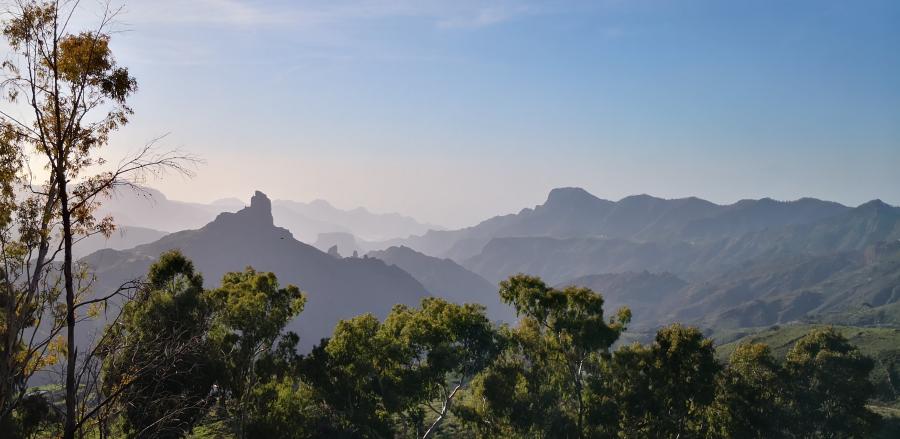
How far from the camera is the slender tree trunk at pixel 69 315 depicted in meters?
11.3

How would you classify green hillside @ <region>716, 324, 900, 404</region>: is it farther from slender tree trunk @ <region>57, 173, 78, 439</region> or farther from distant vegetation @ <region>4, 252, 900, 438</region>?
slender tree trunk @ <region>57, 173, 78, 439</region>

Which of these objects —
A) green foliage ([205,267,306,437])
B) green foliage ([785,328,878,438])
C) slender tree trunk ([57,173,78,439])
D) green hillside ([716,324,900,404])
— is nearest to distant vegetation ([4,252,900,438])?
green foliage ([205,267,306,437])

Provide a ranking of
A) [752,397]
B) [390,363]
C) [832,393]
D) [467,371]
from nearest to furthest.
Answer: [390,363] < [467,371] < [752,397] < [832,393]

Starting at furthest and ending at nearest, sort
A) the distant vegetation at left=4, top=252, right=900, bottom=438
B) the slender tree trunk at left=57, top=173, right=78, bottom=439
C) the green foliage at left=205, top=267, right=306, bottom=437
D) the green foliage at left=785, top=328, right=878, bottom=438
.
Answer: the green foliage at left=785, top=328, right=878, bottom=438
the distant vegetation at left=4, top=252, right=900, bottom=438
the green foliage at left=205, top=267, right=306, bottom=437
the slender tree trunk at left=57, top=173, right=78, bottom=439

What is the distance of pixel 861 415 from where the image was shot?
145ft

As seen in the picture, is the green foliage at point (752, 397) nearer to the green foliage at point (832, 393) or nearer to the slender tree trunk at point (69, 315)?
the green foliage at point (832, 393)

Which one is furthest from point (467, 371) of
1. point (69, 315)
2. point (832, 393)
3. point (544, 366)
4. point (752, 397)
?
point (832, 393)

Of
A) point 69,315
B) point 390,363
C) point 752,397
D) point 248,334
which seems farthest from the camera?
point 752,397

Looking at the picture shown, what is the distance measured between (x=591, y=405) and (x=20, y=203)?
116ft

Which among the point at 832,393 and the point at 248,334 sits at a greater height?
the point at 248,334

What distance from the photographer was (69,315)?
38.1 feet

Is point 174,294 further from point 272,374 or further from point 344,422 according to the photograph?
point 344,422

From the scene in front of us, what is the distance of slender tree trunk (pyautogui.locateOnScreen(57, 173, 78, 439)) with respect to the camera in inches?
446

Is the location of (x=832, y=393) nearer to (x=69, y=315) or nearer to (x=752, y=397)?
→ (x=752, y=397)
